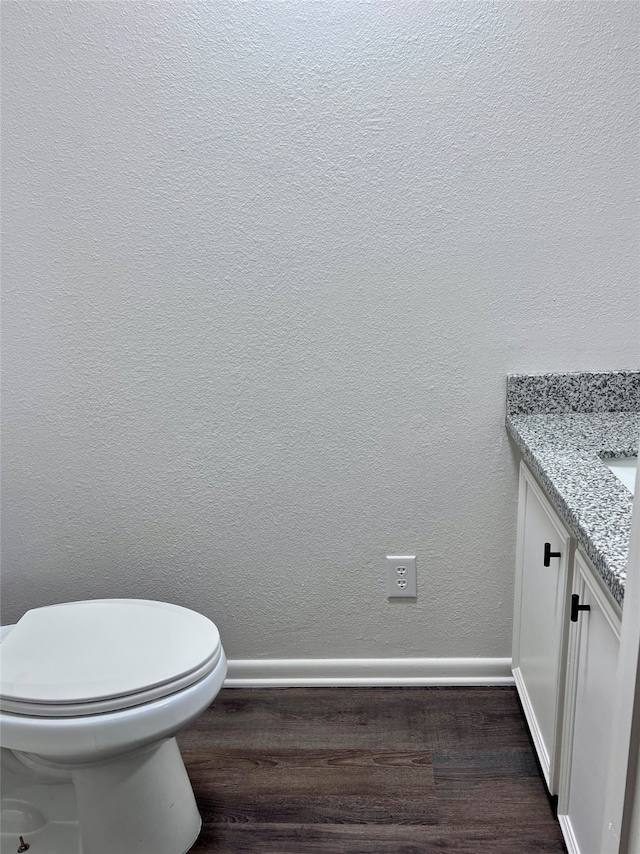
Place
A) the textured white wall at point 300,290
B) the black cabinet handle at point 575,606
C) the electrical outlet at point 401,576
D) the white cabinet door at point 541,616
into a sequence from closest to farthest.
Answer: the black cabinet handle at point 575,606 → the white cabinet door at point 541,616 → the textured white wall at point 300,290 → the electrical outlet at point 401,576

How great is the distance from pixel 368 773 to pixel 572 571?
2.45 ft

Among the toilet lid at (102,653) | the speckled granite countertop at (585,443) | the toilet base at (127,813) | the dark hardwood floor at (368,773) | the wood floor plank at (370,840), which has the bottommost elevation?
the dark hardwood floor at (368,773)

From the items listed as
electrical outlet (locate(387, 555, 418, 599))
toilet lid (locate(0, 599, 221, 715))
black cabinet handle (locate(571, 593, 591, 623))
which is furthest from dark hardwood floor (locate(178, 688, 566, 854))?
black cabinet handle (locate(571, 593, 591, 623))

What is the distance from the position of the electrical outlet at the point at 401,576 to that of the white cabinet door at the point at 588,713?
0.64 metres

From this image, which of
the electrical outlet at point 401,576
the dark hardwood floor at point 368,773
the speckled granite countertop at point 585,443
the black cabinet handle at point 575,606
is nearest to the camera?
the speckled granite countertop at point 585,443

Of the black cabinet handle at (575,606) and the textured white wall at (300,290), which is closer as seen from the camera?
the black cabinet handle at (575,606)

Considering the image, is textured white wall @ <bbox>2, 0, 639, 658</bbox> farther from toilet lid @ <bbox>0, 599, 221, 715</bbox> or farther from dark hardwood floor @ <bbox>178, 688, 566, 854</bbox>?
toilet lid @ <bbox>0, 599, 221, 715</bbox>

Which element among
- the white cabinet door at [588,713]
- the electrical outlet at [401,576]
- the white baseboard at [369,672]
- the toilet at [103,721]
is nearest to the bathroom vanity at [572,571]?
the white cabinet door at [588,713]

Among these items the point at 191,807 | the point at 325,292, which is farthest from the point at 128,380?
the point at 191,807

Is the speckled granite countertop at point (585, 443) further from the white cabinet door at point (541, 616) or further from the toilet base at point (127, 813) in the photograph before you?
the toilet base at point (127, 813)

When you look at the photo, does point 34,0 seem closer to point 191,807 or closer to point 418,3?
point 418,3

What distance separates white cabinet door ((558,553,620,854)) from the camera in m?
1.11

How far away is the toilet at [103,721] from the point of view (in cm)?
134

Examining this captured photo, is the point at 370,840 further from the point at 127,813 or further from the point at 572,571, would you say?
the point at 572,571
